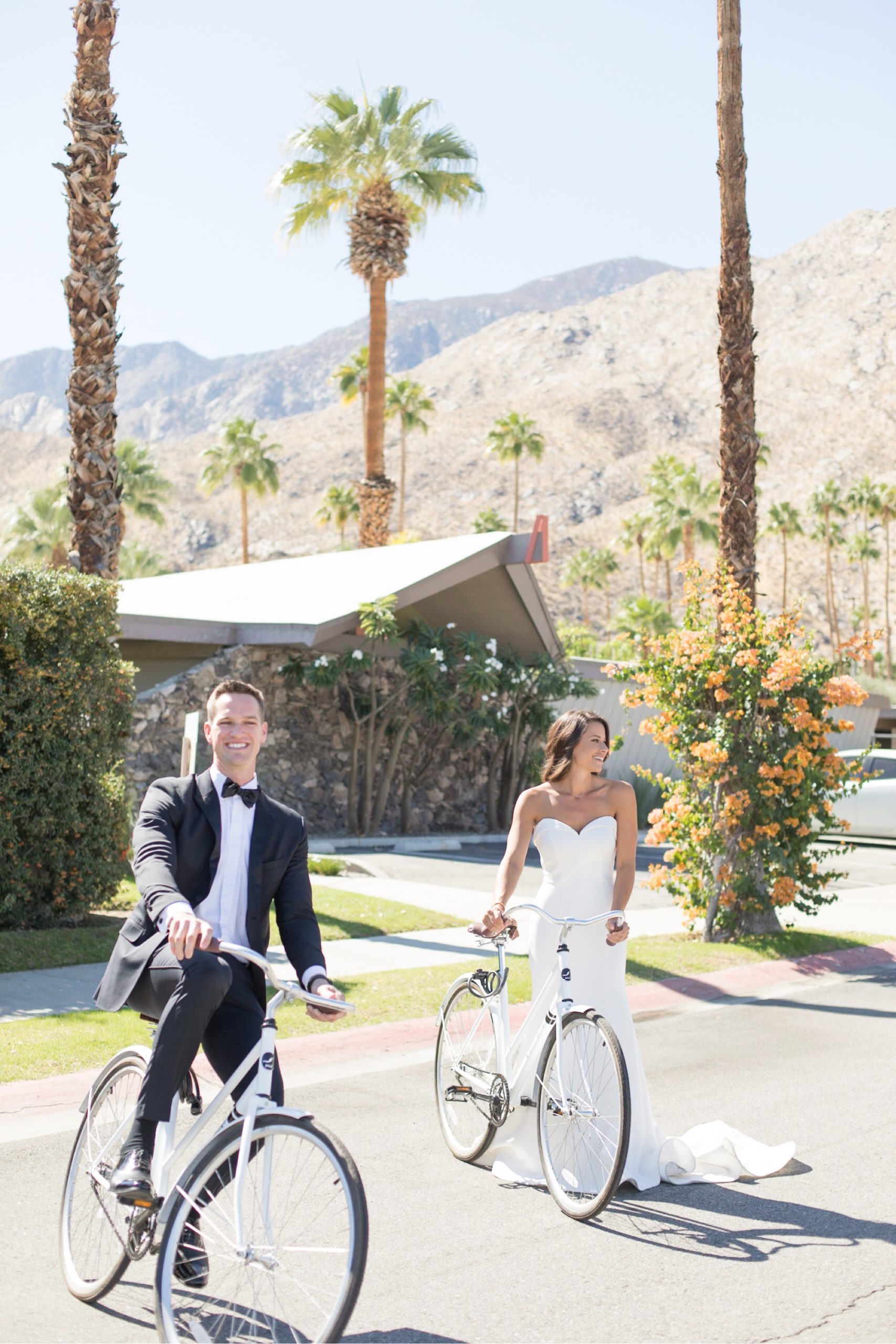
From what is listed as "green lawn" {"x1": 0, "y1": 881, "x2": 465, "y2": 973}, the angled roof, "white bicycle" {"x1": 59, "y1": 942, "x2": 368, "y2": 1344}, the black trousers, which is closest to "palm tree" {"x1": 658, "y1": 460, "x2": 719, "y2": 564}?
the angled roof

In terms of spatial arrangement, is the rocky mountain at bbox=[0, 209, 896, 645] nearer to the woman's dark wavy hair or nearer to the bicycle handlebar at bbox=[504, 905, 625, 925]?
the woman's dark wavy hair

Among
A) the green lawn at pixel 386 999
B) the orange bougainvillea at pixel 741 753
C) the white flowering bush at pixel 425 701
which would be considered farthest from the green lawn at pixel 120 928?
the white flowering bush at pixel 425 701

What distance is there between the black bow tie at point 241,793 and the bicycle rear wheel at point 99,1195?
0.85 m

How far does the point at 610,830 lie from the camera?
18.1ft

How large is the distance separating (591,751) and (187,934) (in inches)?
99.8

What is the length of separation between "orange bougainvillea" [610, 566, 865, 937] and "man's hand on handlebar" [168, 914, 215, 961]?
817 centimetres

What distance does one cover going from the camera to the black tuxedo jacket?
3.86 metres

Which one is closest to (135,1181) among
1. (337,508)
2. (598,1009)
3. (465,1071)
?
(465,1071)

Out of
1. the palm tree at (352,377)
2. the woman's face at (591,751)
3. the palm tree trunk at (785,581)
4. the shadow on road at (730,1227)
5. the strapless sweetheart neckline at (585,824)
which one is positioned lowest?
the shadow on road at (730,1227)

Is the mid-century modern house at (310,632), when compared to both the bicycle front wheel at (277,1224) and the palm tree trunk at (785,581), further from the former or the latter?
the palm tree trunk at (785,581)

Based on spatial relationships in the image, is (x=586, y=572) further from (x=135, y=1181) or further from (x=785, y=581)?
(x=135, y=1181)

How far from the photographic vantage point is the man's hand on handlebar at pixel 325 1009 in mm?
3555

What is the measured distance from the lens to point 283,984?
11.6 ft

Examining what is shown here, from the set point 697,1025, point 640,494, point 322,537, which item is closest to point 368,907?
point 697,1025
